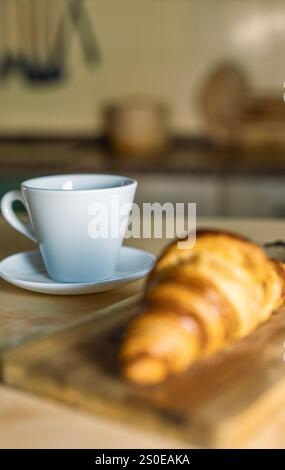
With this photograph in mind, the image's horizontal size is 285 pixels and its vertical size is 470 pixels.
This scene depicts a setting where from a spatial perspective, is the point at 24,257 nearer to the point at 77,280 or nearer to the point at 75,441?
the point at 77,280

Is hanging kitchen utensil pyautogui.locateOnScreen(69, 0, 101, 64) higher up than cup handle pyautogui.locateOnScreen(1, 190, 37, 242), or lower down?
higher up

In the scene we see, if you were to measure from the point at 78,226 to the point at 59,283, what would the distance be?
64 millimetres

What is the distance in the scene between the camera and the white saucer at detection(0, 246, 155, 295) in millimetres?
684

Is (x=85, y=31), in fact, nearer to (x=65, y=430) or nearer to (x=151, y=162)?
(x=151, y=162)

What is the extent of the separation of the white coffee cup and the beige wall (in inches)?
81.3

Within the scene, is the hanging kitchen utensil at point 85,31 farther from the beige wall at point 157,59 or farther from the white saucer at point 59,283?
the white saucer at point 59,283

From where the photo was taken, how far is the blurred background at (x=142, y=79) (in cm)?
247

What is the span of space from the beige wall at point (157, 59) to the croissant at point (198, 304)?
87.4 inches

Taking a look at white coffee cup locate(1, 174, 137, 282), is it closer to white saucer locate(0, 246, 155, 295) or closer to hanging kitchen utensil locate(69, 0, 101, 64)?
white saucer locate(0, 246, 155, 295)

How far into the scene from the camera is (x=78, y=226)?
0.70m

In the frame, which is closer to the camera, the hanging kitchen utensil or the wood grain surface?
the wood grain surface
